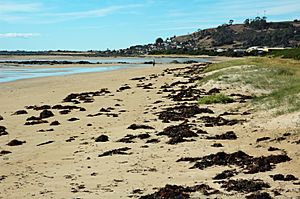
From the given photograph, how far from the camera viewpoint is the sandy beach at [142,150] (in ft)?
28.7

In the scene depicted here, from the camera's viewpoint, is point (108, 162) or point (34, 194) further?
point (108, 162)

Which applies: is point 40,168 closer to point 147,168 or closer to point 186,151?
point 147,168

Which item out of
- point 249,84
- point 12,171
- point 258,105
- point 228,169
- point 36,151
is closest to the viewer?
point 228,169

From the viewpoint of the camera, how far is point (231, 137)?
12.9 metres

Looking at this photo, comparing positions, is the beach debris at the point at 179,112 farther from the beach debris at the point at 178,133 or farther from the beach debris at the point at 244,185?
the beach debris at the point at 244,185

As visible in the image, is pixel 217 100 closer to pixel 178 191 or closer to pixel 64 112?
pixel 64 112

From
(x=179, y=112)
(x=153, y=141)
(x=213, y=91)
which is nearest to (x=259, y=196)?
(x=153, y=141)

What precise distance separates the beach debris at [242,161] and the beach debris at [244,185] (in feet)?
2.34

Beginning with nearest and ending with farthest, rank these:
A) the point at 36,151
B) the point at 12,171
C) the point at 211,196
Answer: the point at 211,196 → the point at 12,171 → the point at 36,151

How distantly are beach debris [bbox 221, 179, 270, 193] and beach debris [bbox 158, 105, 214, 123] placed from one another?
7.98 metres

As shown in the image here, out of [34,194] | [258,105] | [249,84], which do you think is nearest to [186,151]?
[34,194]

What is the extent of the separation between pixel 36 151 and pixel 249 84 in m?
14.8

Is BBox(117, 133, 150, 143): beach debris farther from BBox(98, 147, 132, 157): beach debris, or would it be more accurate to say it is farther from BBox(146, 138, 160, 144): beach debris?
BBox(98, 147, 132, 157): beach debris

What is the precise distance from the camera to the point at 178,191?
8.12m
